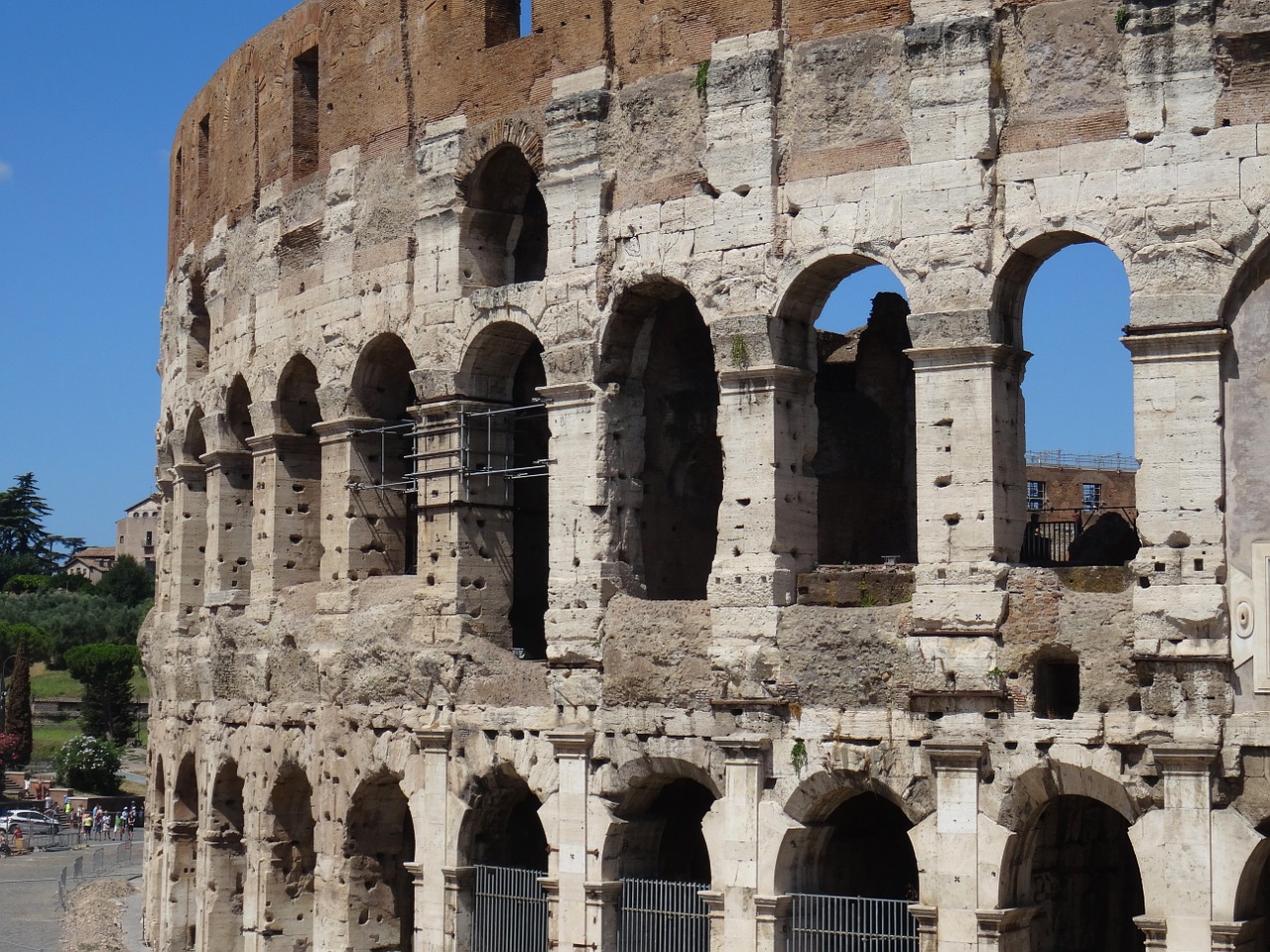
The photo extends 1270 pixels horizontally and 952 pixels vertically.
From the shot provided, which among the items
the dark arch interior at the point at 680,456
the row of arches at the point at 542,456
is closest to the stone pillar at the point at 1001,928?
the row of arches at the point at 542,456

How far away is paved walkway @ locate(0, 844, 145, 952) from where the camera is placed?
83.9 feet

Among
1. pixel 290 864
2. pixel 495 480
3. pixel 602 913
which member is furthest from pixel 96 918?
pixel 602 913

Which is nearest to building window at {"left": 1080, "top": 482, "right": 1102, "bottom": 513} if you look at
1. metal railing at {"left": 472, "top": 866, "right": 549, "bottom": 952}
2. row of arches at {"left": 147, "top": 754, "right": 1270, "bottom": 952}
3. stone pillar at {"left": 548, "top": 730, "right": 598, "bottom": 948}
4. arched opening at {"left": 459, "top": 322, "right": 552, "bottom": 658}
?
arched opening at {"left": 459, "top": 322, "right": 552, "bottom": 658}

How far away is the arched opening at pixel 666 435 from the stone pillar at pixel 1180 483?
4.65 m

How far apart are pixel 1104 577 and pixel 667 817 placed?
5091 millimetres

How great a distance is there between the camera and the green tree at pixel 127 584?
73.3m

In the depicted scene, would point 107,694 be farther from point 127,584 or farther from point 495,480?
point 495,480

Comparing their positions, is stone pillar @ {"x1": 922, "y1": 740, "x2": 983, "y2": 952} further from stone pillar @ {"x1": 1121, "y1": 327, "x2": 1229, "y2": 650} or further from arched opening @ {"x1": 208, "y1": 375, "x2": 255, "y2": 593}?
arched opening @ {"x1": 208, "y1": 375, "x2": 255, "y2": 593}

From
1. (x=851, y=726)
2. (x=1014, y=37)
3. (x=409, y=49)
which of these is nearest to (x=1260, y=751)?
(x=851, y=726)

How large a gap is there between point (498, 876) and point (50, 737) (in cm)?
3921

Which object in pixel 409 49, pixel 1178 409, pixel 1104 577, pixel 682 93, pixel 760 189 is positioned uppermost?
pixel 409 49

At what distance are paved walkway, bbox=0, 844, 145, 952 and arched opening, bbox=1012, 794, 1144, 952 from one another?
14046 millimetres

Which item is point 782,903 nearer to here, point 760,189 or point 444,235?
point 760,189

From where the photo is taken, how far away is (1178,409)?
13.6 meters
